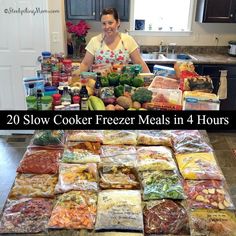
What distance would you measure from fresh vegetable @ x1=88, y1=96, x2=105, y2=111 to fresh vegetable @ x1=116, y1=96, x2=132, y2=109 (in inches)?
4.7

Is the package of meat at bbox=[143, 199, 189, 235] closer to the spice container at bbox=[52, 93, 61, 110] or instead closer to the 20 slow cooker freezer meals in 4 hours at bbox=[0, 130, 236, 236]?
the 20 slow cooker freezer meals in 4 hours at bbox=[0, 130, 236, 236]

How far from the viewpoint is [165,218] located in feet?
4.38

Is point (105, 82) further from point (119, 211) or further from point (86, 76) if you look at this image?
point (119, 211)

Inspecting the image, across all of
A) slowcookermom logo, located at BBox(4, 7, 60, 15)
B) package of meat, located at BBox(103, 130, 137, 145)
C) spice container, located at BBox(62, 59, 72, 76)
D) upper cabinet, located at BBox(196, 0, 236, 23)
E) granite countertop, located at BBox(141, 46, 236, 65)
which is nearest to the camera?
package of meat, located at BBox(103, 130, 137, 145)

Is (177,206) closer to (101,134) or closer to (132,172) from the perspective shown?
(132,172)

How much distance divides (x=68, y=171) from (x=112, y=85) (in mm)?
959

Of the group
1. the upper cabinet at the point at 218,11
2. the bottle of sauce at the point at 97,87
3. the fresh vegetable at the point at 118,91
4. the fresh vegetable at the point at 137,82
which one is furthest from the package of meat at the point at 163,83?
the upper cabinet at the point at 218,11

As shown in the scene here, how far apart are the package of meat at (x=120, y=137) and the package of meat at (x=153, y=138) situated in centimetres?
4

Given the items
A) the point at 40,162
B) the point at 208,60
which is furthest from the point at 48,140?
the point at 208,60

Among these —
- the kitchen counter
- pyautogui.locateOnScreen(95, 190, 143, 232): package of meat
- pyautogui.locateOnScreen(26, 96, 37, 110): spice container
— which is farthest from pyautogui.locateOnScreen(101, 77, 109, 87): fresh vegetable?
the kitchen counter

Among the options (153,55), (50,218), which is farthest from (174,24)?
(50,218)

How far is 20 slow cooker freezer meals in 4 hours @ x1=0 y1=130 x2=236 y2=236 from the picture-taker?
1.31 meters

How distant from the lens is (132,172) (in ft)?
5.23

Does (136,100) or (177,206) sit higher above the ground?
(136,100)
